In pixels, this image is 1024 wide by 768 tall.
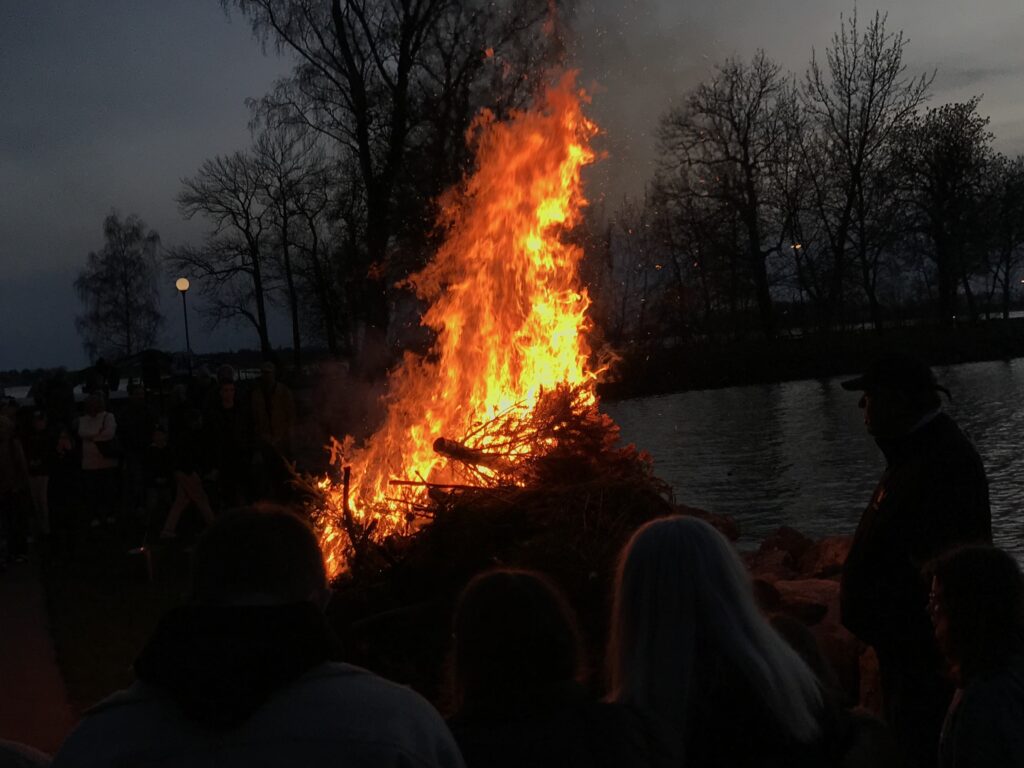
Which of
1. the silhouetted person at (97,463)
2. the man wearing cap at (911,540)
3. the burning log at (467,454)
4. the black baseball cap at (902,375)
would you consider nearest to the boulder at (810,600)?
the man wearing cap at (911,540)

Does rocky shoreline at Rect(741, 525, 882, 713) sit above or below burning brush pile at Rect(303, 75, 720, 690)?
below

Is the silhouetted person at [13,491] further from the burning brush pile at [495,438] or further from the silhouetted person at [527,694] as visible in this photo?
the silhouetted person at [527,694]

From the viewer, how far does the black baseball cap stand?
385 centimetres

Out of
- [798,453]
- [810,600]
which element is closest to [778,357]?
[798,453]

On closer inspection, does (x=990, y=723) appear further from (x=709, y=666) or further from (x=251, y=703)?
(x=251, y=703)

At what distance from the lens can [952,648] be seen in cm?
262

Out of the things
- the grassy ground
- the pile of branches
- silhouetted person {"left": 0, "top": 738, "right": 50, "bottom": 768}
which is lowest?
the grassy ground

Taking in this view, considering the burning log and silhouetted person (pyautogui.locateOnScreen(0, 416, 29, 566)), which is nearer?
the burning log

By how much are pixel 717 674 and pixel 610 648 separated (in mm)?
321

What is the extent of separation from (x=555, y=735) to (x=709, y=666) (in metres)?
0.46

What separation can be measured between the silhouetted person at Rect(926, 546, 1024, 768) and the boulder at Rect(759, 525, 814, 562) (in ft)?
19.5

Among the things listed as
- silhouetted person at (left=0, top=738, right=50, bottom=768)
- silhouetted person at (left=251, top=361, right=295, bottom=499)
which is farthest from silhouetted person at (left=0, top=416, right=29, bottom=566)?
silhouetted person at (left=0, top=738, right=50, bottom=768)

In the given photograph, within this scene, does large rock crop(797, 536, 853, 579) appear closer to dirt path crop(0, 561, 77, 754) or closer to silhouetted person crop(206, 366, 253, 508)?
dirt path crop(0, 561, 77, 754)

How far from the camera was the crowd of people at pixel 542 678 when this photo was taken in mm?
1798
